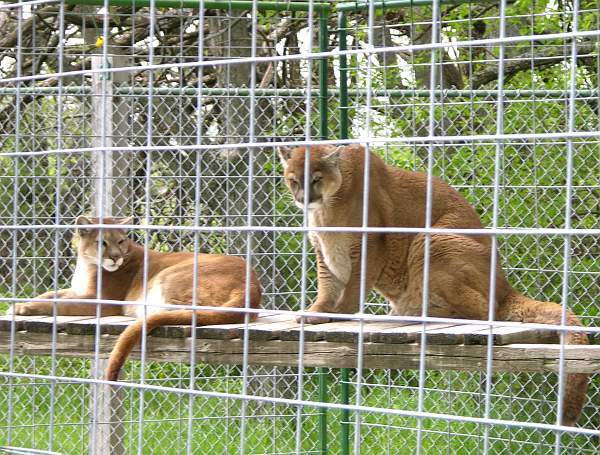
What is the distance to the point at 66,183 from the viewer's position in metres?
7.83

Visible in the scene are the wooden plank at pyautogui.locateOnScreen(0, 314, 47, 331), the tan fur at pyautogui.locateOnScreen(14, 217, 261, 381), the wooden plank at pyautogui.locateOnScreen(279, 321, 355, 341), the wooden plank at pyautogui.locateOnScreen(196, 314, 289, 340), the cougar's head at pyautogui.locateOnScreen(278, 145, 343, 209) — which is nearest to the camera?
the wooden plank at pyautogui.locateOnScreen(279, 321, 355, 341)

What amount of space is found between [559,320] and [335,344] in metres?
1.16

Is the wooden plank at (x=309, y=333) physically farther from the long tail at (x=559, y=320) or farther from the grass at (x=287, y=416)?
the grass at (x=287, y=416)

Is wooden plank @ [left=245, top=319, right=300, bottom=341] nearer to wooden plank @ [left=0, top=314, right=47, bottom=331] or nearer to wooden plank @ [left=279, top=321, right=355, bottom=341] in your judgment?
wooden plank @ [left=279, top=321, right=355, bottom=341]

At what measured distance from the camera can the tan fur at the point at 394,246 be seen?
5.55 m

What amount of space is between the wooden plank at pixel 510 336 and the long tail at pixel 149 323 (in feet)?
3.86

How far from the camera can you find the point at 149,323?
16.8 feet

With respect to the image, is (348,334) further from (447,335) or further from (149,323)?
(149,323)

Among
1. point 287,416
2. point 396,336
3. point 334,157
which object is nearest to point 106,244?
point 334,157

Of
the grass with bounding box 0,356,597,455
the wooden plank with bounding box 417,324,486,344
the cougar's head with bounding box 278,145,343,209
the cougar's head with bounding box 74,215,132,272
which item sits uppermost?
the cougar's head with bounding box 278,145,343,209

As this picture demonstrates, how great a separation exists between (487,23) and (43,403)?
4.56 m

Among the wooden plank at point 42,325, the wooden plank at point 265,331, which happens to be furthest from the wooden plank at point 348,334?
the wooden plank at point 42,325

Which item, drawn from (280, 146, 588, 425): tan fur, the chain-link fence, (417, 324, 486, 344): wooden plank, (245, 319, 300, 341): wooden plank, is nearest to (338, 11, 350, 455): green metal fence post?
the chain-link fence

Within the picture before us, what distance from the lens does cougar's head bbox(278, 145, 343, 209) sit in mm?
5734
